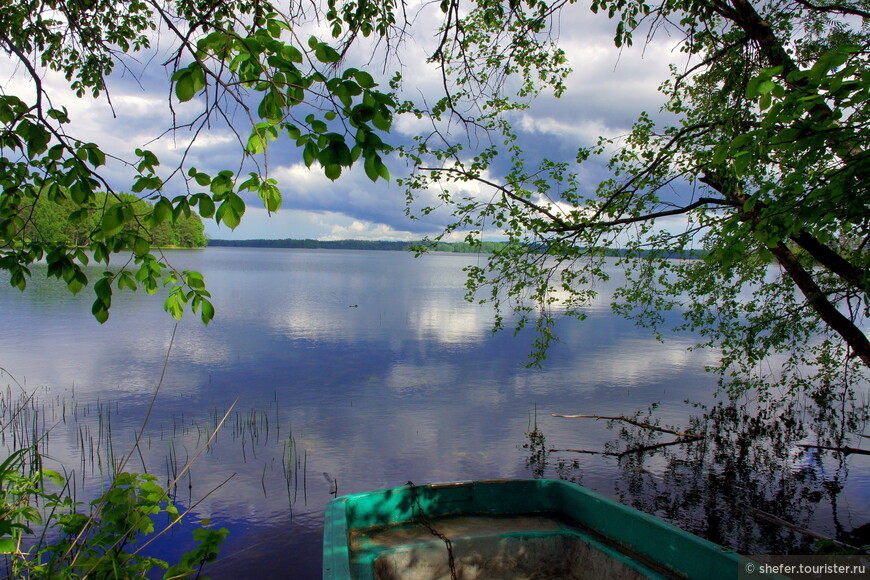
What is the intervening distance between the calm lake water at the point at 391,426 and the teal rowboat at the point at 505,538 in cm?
212

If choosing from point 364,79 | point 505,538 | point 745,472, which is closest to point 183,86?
point 364,79

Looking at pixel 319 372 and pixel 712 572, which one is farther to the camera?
pixel 319 372

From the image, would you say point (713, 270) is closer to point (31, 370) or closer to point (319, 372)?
point (319, 372)

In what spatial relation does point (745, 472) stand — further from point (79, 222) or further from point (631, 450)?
point (79, 222)

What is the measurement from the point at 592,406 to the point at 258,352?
33.9 feet

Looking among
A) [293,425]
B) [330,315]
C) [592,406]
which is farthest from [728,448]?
[330,315]

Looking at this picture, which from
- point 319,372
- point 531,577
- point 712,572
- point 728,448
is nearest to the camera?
point 712,572

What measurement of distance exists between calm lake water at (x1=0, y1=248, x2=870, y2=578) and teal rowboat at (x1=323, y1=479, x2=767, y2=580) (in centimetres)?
212

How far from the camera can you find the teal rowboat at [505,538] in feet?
14.0

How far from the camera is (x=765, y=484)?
8977 mm

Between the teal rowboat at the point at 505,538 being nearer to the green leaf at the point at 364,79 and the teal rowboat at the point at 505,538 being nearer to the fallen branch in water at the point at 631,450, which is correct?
the green leaf at the point at 364,79

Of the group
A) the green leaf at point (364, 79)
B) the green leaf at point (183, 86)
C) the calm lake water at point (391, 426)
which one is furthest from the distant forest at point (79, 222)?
the calm lake water at point (391, 426)

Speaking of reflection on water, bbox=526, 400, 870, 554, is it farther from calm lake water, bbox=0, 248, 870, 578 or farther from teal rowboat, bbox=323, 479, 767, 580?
teal rowboat, bbox=323, 479, 767, 580

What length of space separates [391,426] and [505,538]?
6685 millimetres
